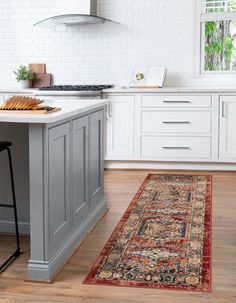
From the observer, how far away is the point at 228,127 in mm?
5812

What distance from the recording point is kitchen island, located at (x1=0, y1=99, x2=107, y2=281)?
2828 millimetres

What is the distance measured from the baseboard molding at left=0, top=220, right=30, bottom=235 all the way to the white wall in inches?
129

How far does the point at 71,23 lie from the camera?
21.3 ft

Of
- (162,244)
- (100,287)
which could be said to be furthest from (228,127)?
(100,287)

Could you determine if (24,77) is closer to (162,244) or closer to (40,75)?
(40,75)

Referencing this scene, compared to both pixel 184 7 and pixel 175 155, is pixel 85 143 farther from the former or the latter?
pixel 184 7

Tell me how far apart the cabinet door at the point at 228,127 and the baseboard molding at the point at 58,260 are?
2.47 metres

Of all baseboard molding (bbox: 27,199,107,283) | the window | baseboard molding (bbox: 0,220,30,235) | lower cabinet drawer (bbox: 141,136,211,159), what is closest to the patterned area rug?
baseboard molding (bbox: 27,199,107,283)

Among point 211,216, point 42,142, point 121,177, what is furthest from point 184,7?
point 42,142

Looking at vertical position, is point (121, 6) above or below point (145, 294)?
above

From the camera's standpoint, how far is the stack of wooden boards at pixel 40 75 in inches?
262

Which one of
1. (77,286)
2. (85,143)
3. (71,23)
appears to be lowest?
(77,286)

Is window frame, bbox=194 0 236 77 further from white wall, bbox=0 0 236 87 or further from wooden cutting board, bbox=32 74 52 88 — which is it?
wooden cutting board, bbox=32 74 52 88

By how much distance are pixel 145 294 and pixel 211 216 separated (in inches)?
62.5
